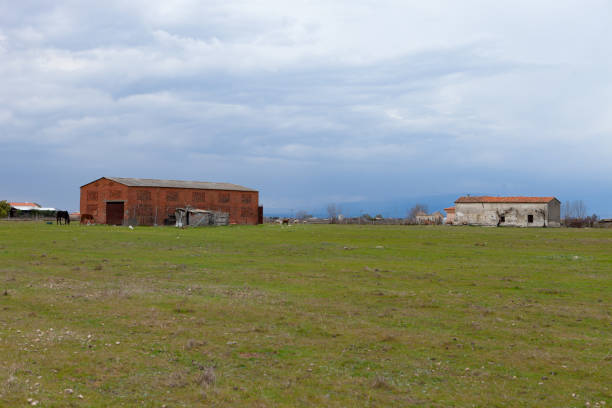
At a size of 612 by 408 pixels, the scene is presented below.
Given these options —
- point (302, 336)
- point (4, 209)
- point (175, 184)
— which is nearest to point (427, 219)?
point (175, 184)

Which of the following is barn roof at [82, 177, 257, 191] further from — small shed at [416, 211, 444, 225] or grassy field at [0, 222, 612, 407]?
grassy field at [0, 222, 612, 407]

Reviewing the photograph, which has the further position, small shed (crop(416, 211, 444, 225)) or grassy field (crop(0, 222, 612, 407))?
small shed (crop(416, 211, 444, 225))

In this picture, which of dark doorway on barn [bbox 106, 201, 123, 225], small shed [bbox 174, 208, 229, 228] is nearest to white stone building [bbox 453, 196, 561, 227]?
small shed [bbox 174, 208, 229, 228]

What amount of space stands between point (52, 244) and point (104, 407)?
35674mm

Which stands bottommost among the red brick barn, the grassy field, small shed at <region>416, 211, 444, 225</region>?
the grassy field

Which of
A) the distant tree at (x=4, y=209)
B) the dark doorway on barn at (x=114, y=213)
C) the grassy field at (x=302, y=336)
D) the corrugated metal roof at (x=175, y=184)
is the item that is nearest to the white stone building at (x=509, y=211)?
the corrugated metal roof at (x=175, y=184)

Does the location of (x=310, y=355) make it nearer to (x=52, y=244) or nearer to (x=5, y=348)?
(x=5, y=348)

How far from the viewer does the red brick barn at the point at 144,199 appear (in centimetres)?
8494

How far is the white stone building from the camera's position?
10106 centimetres

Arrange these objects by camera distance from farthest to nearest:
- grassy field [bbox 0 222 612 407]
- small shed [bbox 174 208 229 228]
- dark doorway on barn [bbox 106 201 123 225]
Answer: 1. dark doorway on barn [bbox 106 201 123 225]
2. small shed [bbox 174 208 229 228]
3. grassy field [bbox 0 222 612 407]

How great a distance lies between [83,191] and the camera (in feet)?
298

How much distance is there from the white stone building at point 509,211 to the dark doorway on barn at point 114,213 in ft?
217

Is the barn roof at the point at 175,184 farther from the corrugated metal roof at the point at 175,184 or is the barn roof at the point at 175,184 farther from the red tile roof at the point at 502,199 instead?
the red tile roof at the point at 502,199

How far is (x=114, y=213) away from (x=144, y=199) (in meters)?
5.90
